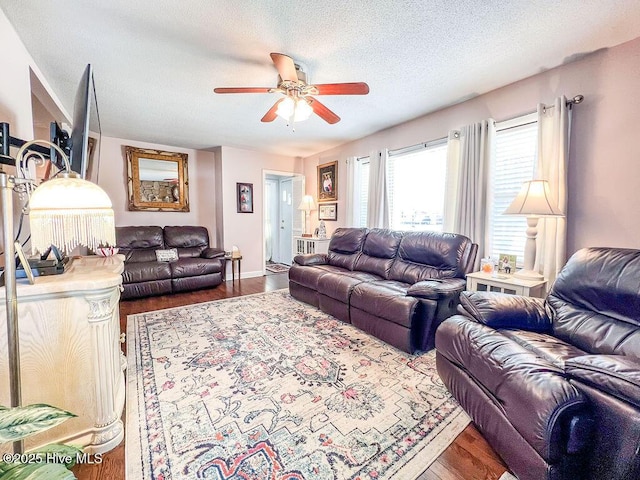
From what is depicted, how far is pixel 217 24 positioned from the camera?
180cm

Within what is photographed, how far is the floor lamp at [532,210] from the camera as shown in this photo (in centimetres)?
213

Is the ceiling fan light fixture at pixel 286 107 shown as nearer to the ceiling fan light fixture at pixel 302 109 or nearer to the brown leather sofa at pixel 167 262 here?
the ceiling fan light fixture at pixel 302 109

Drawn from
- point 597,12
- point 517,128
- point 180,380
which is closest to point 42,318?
point 180,380

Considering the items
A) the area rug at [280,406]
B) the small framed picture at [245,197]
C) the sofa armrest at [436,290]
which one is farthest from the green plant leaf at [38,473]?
the small framed picture at [245,197]

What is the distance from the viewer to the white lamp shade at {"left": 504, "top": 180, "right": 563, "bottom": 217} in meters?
2.12

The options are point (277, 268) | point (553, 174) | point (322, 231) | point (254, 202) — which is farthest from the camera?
point (277, 268)

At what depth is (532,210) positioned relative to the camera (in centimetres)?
215

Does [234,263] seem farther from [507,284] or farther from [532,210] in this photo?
[532,210]

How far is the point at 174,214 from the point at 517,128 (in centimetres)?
521

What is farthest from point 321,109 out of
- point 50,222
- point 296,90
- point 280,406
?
point 280,406

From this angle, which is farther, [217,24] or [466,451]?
[217,24]

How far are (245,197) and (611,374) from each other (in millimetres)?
5034

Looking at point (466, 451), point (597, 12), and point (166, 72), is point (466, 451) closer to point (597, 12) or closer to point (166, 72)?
point (597, 12)

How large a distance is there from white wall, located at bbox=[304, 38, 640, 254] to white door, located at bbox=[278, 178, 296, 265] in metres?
4.60
